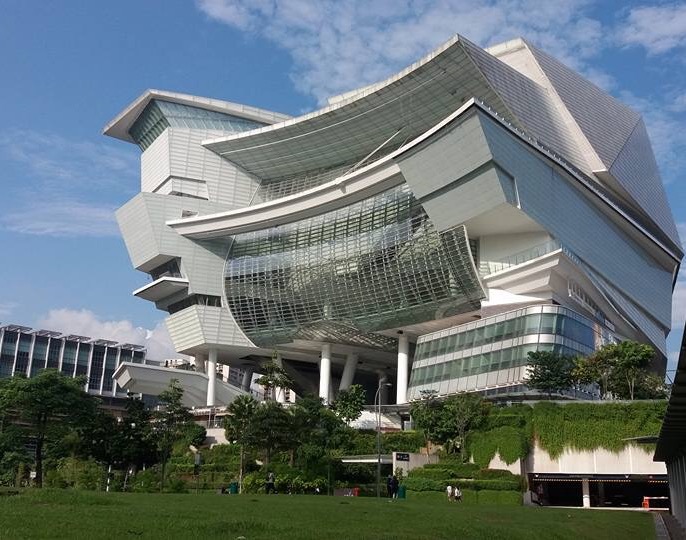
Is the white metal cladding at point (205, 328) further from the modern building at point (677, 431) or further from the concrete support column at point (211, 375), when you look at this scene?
the modern building at point (677, 431)

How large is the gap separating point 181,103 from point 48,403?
62118 mm

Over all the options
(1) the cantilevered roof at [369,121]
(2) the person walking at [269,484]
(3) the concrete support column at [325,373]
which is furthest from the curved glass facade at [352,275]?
(2) the person walking at [269,484]

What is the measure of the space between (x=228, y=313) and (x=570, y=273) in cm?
4684

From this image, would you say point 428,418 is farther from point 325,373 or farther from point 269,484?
point 325,373

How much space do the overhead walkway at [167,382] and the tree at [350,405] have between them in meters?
21.5

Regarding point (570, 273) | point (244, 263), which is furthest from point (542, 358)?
point (244, 263)

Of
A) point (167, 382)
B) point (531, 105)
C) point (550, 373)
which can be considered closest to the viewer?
point (550, 373)

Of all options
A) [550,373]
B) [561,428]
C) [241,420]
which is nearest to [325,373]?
[550,373]

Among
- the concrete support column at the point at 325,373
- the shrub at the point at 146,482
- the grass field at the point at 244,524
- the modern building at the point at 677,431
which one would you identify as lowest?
the shrub at the point at 146,482

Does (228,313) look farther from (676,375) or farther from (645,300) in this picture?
(676,375)

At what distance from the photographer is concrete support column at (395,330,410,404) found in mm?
84188

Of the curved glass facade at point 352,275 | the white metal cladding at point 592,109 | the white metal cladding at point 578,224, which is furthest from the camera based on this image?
the white metal cladding at point 592,109

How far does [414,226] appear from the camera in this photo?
3255 inches

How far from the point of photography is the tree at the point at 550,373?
64188 millimetres
